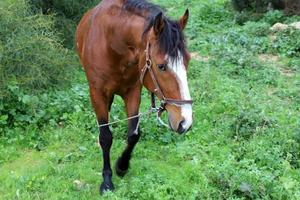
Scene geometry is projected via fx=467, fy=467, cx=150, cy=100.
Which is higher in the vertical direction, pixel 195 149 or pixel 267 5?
pixel 195 149

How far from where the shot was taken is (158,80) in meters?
3.41

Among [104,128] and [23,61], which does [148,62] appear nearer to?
[104,128]

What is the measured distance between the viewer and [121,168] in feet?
14.6

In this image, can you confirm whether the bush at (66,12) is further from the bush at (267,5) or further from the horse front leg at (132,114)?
the bush at (267,5)

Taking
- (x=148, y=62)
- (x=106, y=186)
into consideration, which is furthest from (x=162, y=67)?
(x=106, y=186)

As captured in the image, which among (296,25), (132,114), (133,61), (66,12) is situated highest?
(133,61)

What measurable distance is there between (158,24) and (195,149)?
2.01 m

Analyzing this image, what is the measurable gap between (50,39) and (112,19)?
2774 mm

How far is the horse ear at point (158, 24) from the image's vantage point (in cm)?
328

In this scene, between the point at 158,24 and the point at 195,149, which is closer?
the point at 158,24

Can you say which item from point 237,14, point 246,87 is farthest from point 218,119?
point 237,14

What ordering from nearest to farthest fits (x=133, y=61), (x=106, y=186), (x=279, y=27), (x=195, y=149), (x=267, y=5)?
(x=133, y=61) → (x=106, y=186) → (x=195, y=149) → (x=279, y=27) → (x=267, y=5)

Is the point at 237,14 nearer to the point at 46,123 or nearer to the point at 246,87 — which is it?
the point at 246,87

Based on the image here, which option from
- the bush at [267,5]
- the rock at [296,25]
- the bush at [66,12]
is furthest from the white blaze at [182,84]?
the bush at [267,5]
